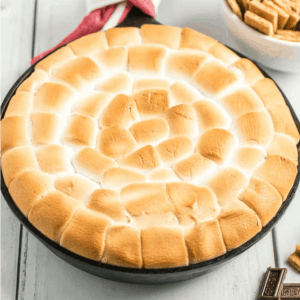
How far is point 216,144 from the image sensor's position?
992 mm

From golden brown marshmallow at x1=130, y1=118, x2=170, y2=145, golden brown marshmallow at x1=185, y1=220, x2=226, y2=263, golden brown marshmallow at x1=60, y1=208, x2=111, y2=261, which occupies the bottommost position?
golden brown marshmallow at x1=60, y1=208, x2=111, y2=261

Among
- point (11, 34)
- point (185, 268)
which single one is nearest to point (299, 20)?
point (185, 268)

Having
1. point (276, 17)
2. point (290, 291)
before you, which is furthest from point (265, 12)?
point (290, 291)

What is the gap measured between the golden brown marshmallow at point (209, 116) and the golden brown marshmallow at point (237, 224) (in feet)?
0.66

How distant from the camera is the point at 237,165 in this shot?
987 millimetres

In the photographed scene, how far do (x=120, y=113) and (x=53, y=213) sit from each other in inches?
11.1

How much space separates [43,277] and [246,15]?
0.89 m

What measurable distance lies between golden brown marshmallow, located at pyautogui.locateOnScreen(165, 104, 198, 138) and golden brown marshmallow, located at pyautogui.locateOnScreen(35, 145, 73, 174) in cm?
25

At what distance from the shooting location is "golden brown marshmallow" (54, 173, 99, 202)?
936mm

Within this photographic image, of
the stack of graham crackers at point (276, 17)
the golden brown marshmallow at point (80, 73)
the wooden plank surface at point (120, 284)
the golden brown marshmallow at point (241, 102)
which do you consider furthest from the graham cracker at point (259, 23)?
the wooden plank surface at point (120, 284)

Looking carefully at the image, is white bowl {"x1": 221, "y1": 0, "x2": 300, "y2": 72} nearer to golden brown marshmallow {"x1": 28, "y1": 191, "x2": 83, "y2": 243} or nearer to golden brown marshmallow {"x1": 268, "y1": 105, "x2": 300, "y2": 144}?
golden brown marshmallow {"x1": 268, "y1": 105, "x2": 300, "y2": 144}

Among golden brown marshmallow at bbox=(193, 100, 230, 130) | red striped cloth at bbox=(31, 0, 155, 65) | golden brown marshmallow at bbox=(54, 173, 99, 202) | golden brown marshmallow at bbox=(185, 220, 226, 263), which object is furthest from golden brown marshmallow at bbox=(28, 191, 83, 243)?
red striped cloth at bbox=(31, 0, 155, 65)

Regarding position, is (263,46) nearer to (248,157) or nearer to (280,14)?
(280,14)

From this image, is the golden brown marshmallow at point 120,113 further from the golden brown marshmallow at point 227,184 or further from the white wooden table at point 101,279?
the white wooden table at point 101,279
